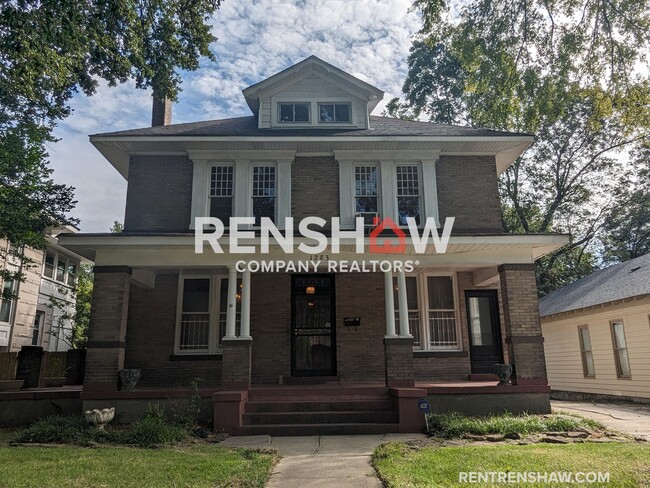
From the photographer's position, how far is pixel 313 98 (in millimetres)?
13305

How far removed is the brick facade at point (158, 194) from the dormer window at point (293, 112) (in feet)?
9.80

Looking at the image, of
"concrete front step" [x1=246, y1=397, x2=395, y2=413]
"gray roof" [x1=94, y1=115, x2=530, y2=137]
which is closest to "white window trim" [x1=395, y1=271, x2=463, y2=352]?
"concrete front step" [x1=246, y1=397, x2=395, y2=413]

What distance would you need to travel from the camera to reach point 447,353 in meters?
12.0

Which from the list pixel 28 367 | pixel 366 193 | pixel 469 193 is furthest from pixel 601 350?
pixel 28 367

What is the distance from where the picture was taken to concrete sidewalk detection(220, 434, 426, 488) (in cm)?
546

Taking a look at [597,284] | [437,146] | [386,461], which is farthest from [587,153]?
[386,461]

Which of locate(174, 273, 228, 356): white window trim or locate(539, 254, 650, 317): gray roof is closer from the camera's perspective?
locate(174, 273, 228, 356): white window trim

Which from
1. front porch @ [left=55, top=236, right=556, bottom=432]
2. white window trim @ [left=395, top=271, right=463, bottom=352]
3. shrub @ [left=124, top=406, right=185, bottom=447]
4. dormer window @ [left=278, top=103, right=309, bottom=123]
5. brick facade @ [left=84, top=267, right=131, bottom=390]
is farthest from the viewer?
dormer window @ [left=278, top=103, right=309, bottom=123]

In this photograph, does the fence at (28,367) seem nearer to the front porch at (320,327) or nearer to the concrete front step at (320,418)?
the front porch at (320,327)

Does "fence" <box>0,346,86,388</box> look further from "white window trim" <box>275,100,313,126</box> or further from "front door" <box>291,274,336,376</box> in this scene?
"white window trim" <box>275,100,313,126</box>

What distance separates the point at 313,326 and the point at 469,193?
523 centimetres

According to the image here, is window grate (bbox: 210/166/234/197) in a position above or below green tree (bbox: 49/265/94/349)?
above

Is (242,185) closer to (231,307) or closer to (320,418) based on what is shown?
(231,307)

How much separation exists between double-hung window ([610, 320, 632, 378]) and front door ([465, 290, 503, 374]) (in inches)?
164
